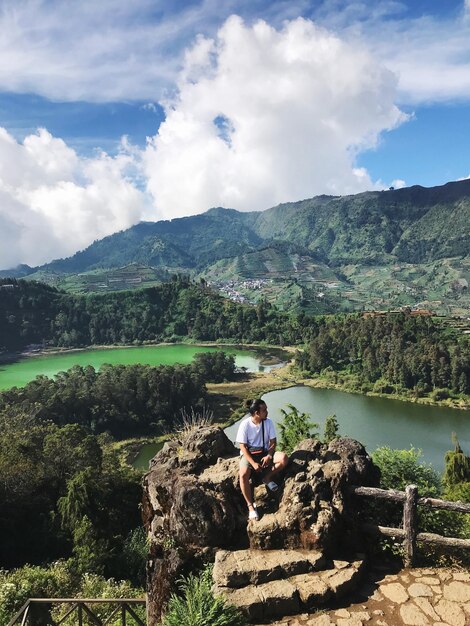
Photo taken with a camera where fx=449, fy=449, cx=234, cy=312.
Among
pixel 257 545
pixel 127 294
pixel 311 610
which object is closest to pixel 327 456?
pixel 257 545

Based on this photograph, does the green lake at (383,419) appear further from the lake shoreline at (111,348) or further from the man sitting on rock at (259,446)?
the man sitting on rock at (259,446)

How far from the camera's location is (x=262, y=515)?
22.7 feet

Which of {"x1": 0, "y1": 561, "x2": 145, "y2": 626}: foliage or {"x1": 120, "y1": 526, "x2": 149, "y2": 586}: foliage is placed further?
{"x1": 120, "y1": 526, "x2": 149, "y2": 586}: foliage

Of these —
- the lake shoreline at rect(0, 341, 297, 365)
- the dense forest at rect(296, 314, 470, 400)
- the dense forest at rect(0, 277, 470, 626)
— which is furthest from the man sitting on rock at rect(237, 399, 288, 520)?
the lake shoreline at rect(0, 341, 297, 365)

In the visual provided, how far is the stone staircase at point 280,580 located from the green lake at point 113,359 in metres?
95.7

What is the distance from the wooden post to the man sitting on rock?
1885mm

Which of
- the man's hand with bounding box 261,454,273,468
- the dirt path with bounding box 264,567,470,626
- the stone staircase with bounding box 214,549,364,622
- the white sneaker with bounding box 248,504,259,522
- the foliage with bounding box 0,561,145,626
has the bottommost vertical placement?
the foliage with bounding box 0,561,145,626

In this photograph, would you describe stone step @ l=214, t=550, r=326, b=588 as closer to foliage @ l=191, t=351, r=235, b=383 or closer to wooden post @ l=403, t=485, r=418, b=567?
wooden post @ l=403, t=485, r=418, b=567

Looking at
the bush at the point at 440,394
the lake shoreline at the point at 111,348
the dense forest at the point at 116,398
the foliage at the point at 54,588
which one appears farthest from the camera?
the lake shoreline at the point at 111,348

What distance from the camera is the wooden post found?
21.4ft

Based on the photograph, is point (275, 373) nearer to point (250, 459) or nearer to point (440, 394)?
point (440, 394)

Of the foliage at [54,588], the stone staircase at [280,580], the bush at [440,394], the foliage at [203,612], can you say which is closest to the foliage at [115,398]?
the bush at [440,394]

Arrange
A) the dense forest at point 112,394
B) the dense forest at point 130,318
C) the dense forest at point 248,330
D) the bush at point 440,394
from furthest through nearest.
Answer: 1. the dense forest at point 130,318
2. the dense forest at point 248,330
3. the bush at point 440,394
4. the dense forest at point 112,394

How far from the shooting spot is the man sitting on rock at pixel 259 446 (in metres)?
7.11
